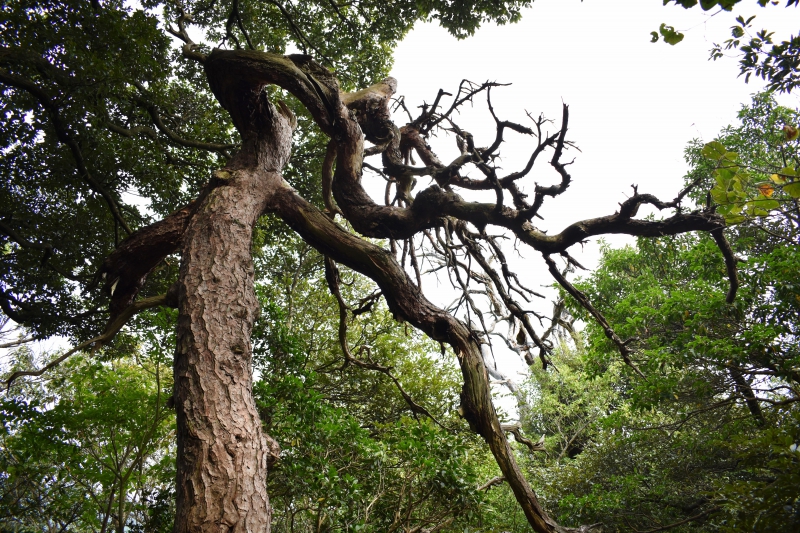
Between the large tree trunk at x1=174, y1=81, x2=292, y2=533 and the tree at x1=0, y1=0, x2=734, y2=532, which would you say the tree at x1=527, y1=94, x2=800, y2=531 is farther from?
the large tree trunk at x1=174, y1=81, x2=292, y2=533

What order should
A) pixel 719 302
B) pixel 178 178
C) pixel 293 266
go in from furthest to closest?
1. pixel 293 266
2. pixel 178 178
3. pixel 719 302

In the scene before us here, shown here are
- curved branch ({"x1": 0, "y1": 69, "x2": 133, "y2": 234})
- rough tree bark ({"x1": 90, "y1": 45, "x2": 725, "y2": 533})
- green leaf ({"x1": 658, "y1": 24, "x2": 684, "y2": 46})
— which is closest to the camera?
green leaf ({"x1": 658, "y1": 24, "x2": 684, "y2": 46})

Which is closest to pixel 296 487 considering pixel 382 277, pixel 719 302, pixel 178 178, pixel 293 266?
pixel 382 277

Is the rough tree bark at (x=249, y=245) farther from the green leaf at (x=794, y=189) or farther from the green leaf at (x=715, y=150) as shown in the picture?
the green leaf at (x=794, y=189)

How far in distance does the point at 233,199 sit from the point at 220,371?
4.19 feet

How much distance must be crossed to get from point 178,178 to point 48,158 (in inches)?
48.4

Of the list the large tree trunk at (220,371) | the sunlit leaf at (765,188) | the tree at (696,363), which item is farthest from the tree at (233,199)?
the tree at (696,363)

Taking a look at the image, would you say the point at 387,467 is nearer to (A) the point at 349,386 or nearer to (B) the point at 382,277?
(B) the point at 382,277

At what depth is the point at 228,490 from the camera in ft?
6.11

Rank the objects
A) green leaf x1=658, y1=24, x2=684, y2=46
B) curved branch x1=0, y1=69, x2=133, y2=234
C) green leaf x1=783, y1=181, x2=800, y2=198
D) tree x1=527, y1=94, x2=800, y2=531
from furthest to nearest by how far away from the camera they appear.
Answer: tree x1=527, y1=94, x2=800, y2=531 < curved branch x1=0, y1=69, x2=133, y2=234 < green leaf x1=783, y1=181, x2=800, y2=198 < green leaf x1=658, y1=24, x2=684, y2=46

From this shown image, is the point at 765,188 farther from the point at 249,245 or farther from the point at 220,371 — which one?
the point at 249,245

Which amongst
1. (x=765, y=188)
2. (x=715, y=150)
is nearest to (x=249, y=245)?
(x=715, y=150)

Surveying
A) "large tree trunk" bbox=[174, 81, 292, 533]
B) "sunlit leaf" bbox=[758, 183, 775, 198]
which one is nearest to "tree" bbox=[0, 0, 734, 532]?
"large tree trunk" bbox=[174, 81, 292, 533]

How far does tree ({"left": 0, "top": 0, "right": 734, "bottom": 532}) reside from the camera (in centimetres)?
228
